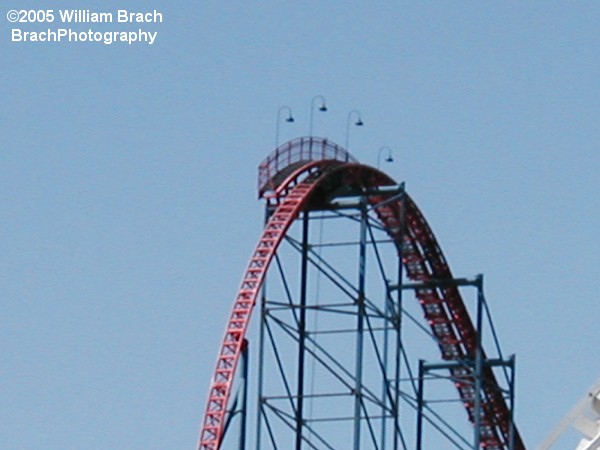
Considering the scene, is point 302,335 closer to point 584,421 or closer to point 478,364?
point 478,364

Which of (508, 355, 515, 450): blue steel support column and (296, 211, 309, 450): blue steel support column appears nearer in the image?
(296, 211, 309, 450): blue steel support column

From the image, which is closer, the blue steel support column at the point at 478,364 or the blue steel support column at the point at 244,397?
the blue steel support column at the point at 244,397

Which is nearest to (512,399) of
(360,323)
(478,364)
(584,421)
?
(478,364)

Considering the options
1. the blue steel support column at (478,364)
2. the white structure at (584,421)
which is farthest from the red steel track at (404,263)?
the white structure at (584,421)

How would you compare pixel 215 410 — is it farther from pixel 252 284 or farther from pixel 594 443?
pixel 594 443

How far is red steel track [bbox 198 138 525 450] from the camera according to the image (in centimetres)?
4134

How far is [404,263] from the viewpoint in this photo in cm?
5009

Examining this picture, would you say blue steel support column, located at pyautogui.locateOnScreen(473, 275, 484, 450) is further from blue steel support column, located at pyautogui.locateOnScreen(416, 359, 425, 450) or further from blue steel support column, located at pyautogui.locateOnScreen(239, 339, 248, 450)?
blue steel support column, located at pyautogui.locateOnScreen(239, 339, 248, 450)

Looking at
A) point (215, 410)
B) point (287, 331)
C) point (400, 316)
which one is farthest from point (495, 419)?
point (215, 410)

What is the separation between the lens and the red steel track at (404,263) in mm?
41344

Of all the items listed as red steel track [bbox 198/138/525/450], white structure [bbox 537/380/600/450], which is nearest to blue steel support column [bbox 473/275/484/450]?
red steel track [bbox 198/138/525/450]

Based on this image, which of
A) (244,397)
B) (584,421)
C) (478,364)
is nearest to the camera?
(584,421)

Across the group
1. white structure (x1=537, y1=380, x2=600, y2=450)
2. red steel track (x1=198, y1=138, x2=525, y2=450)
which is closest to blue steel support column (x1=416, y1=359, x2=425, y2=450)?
red steel track (x1=198, y1=138, x2=525, y2=450)

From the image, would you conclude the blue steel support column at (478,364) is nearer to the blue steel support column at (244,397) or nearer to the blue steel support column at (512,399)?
the blue steel support column at (512,399)
